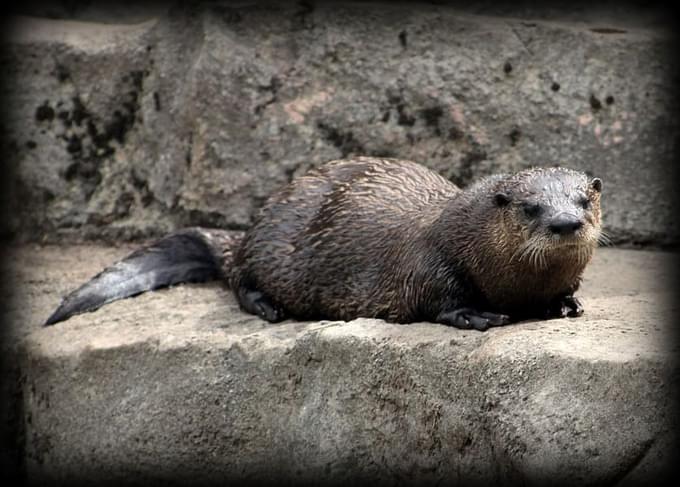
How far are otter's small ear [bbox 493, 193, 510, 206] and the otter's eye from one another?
0.34ft

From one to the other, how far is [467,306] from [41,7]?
3.14 m

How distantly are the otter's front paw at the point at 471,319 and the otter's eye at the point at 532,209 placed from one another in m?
0.41

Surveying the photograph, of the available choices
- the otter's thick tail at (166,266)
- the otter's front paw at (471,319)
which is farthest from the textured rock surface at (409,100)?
the otter's front paw at (471,319)

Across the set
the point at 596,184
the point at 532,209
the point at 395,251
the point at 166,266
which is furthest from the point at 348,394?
the point at 166,266

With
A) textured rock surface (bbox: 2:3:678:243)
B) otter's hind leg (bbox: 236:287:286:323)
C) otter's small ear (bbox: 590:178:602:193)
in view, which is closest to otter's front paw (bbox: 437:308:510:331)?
otter's small ear (bbox: 590:178:602:193)

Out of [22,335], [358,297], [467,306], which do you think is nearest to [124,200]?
[22,335]

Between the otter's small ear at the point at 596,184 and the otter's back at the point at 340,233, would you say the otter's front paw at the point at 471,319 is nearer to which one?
the otter's back at the point at 340,233

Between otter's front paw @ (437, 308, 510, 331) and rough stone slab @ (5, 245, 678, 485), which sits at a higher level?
otter's front paw @ (437, 308, 510, 331)

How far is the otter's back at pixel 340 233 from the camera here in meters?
5.22

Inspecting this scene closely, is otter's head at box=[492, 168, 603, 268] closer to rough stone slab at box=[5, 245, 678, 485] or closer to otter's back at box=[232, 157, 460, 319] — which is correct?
rough stone slab at box=[5, 245, 678, 485]

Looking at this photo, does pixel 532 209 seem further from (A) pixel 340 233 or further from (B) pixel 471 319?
(A) pixel 340 233

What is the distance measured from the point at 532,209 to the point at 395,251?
29.0 inches

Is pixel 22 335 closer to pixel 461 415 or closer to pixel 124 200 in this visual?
pixel 124 200

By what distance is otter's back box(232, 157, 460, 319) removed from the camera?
522 cm
